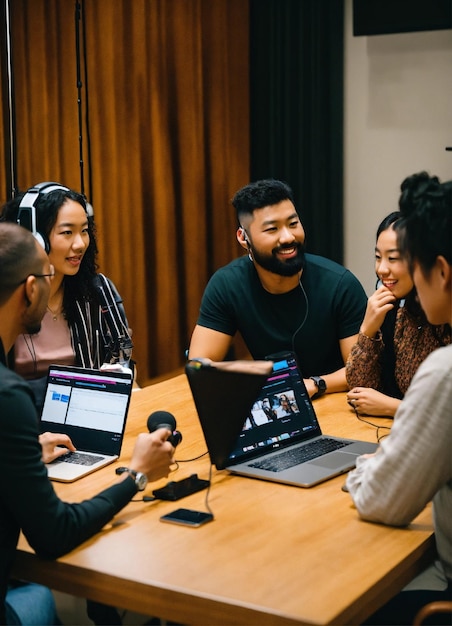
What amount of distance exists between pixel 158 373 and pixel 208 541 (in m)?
3.65

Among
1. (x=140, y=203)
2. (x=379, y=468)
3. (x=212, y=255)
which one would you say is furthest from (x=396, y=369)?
(x=212, y=255)

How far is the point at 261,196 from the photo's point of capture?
3.22 m

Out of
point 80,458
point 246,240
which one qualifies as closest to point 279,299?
point 246,240

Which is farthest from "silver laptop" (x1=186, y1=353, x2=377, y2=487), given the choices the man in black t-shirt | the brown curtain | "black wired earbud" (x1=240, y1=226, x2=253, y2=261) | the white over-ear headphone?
the brown curtain

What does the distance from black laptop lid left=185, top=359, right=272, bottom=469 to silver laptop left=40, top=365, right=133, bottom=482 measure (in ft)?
0.93

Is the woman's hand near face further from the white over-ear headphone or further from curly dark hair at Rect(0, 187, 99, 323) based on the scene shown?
the white over-ear headphone

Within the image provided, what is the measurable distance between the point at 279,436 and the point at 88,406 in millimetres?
513

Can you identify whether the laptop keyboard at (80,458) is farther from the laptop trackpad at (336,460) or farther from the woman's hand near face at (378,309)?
the woman's hand near face at (378,309)

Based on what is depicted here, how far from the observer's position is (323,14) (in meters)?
5.59

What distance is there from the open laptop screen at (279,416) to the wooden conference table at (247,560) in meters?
0.18

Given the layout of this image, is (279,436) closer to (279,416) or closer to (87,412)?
(279,416)

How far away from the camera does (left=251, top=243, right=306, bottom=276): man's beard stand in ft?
10.3

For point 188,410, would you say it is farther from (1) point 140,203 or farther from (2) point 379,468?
(1) point 140,203

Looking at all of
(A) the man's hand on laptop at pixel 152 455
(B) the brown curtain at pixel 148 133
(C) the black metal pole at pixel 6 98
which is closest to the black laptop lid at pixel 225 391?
(A) the man's hand on laptop at pixel 152 455
